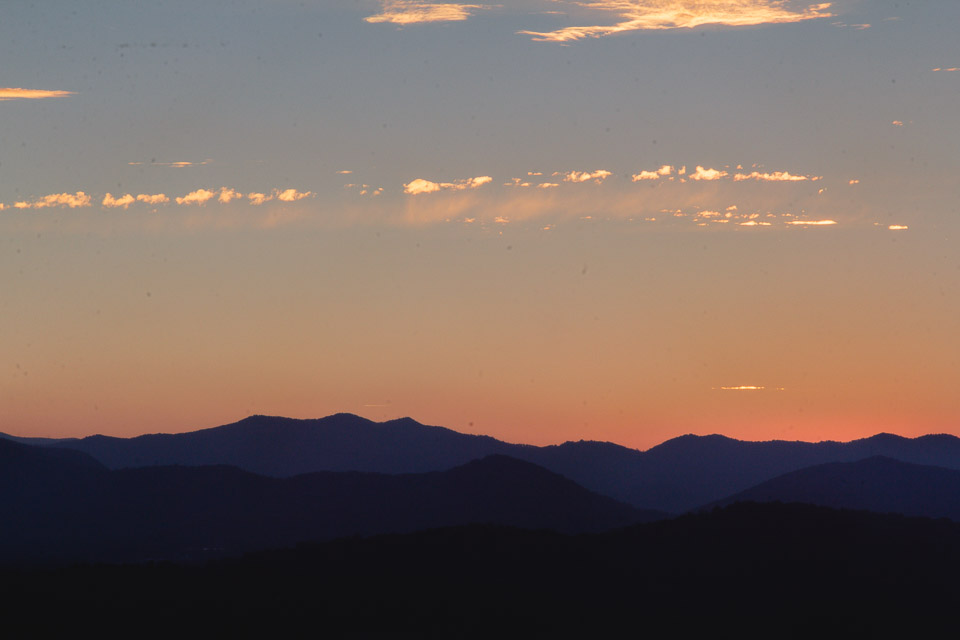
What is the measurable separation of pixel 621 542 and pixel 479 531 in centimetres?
2056

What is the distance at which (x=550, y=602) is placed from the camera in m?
123

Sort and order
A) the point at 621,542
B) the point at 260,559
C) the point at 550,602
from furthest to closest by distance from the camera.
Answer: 1. the point at 260,559
2. the point at 621,542
3. the point at 550,602

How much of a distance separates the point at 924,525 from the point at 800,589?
96.7 feet

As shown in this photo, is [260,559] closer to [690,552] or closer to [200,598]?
[200,598]

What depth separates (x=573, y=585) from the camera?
420 feet

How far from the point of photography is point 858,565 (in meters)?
123

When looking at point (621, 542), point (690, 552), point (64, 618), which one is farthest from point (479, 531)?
point (64, 618)

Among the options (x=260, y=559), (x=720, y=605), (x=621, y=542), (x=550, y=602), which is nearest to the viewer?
(x=720, y=605)

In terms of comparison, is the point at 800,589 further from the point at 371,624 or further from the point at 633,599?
the point at 371,624

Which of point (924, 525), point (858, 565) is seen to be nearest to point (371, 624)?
point (858, 565)

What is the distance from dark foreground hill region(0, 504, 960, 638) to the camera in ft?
371

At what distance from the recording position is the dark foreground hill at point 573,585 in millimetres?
112938

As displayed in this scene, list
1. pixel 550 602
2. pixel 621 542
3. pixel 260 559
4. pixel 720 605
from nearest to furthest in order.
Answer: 1. pixel 720 605
2. pixel 550 602
3. pixel 621 542
4. pixel 260 559

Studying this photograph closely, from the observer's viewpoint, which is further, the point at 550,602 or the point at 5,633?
the point at 550,602
